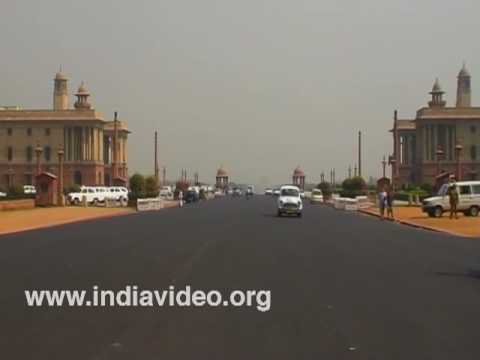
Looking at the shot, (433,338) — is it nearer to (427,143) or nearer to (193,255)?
(193,255)

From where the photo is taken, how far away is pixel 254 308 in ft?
39.9

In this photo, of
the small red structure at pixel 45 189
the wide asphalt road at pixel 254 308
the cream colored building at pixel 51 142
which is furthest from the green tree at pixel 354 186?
the wide asphalt road at pixel 254 308

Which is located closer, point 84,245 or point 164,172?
point 84,245

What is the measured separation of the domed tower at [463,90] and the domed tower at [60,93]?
66058 millimetres

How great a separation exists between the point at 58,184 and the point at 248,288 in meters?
53.6

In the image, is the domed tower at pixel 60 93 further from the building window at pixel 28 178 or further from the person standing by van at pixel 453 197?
the person standing by van at pixel 453 197

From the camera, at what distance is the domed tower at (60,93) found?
14554 centimetres

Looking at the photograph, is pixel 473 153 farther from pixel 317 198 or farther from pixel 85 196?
pixel 85 196

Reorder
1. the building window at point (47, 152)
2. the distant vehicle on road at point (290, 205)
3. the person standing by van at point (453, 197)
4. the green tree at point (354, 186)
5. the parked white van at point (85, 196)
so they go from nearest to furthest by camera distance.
Answer: the person standing by van at point (453, 197) → the distant vehicle on road at point (290, 205) → the parked white van at point (85, 196) → the green tree at point (354, 186) → the building window at point (47, 152)

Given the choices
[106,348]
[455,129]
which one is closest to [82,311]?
[106,348]

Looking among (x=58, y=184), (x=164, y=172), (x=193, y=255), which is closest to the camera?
(x=193, y=255)

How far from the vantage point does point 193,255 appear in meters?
20.8

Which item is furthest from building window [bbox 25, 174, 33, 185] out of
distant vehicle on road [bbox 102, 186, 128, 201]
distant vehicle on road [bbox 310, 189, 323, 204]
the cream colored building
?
distant vehicle on road [bbox 102, 186, 128, 201]

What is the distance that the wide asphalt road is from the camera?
9.27 meters
